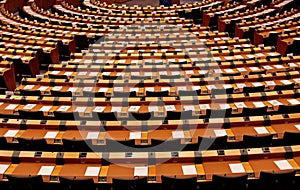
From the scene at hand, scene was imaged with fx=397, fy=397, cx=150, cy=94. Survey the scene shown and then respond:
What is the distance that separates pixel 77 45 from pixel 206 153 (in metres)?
9.66

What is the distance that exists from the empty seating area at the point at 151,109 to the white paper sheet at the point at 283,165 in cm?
2

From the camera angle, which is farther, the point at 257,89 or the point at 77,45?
the point at 77,45

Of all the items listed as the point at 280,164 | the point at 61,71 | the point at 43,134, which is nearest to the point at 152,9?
the point at 61,71

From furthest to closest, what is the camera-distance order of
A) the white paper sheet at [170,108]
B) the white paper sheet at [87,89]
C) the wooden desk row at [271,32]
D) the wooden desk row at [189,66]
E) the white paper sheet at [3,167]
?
1. the wooden desk row at [271,32]
2. the wooden desk row at [189,66]
3. the white paper sheet at [87,89]
4. the white paper sheet at [170,108]
5. the white paper sheet at [3,167]

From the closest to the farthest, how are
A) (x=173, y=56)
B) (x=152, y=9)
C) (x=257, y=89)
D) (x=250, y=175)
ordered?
(x=250, y=175) → (x=257, y=89) → (x=173, y=56) → (x=152, y=9)

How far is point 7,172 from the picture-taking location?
7066 millimetres

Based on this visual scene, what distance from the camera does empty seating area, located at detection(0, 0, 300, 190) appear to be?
6977 mm

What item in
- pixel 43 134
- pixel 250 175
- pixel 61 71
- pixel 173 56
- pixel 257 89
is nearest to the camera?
pixel 250 175

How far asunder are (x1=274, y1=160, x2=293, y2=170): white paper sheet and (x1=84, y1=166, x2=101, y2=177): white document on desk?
3.20 metres

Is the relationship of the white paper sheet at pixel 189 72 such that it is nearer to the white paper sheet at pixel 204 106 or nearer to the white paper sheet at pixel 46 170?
the white paper sheet at pixel 204 106

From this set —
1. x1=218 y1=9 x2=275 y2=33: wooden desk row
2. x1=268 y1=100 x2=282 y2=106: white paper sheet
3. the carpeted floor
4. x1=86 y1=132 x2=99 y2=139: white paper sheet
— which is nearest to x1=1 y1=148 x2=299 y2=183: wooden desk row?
x1=86 y1=132 x2=99 y2=139: white paper sheet

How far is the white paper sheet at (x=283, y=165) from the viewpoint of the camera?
6930 millimetres

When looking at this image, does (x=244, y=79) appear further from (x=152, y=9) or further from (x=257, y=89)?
(x=152, y=9)

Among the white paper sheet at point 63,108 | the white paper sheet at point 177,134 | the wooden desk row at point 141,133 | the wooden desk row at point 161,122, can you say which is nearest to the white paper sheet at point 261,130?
the wooden desk row at point 141,133
